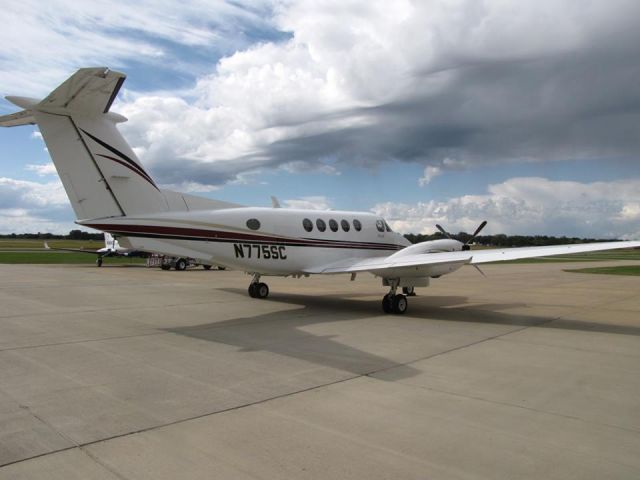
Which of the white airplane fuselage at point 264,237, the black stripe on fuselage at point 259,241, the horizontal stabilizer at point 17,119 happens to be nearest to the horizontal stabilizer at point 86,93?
the horizontal stabilizer at point 17,119

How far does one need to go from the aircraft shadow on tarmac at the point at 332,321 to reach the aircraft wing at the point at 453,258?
124 cm

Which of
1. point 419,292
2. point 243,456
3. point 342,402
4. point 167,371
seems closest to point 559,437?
point 342,402

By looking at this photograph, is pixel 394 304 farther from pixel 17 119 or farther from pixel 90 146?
pixel 17 119

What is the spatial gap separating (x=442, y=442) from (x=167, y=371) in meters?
4.17

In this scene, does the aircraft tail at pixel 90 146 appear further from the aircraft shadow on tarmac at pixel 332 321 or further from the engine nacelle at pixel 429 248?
the engine nacelle at pixel 429 248

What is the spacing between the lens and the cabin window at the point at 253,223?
1378 centimetres

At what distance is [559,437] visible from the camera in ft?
15.6

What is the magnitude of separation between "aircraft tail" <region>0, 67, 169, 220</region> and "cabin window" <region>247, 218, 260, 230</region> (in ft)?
9.54

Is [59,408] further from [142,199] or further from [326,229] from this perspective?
[326,229]

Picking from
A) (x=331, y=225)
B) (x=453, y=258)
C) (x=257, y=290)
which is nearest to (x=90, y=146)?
(x=257, y=290)

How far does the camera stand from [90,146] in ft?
35.0

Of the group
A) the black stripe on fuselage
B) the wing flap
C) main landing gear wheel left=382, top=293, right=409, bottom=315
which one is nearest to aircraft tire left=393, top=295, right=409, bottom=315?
main landing gear wheel left=382, top=293, right=409, bottom=315

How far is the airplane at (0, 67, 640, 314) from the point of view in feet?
33.8

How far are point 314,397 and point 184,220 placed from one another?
763 centimetres
